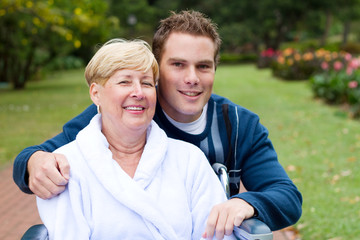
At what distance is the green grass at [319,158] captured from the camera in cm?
424

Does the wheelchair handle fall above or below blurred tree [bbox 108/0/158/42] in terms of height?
Result: above

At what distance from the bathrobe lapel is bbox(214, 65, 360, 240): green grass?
7.73ft

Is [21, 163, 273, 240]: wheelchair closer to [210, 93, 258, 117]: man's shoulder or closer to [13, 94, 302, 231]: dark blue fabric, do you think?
[13, 94, 302, 231]: dark blue fabric

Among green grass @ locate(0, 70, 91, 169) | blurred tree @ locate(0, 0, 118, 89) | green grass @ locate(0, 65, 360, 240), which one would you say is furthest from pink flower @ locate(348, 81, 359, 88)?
blurred tree @ locate(0, 0, 118, 89)

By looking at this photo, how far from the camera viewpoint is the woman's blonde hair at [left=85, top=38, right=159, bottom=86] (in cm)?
210

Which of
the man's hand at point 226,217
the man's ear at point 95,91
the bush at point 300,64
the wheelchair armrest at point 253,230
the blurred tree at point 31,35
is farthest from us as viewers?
the bush at point 300,64

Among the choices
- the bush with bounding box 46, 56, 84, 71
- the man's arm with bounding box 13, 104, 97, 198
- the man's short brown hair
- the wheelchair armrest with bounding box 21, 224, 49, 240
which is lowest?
the bush with bounding box 46, 56, 84, 71

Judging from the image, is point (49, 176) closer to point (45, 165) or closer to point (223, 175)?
point (45, 165)

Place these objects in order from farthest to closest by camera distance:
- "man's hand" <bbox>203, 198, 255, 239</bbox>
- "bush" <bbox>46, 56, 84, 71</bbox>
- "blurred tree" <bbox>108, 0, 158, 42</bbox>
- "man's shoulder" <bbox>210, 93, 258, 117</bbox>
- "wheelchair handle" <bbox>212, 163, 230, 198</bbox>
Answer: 1. "blurred tree" <bbox>108, 0, 158, 42</bbox>
2. "bush" <bbox>46, 56, 84, 71</bbox>
3. "man's shoulder" <bbox>210, 93, 258, 117</bbox>
4. "wheelchair handle" <bbox>212, 163, 230, 198</bbox>
5. "man's hand" <bbox>203, 198, 255, 239</bbox>

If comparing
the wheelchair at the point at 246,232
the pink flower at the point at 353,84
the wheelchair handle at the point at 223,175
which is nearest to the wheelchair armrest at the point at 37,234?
the wheelchair at the point at 246,232

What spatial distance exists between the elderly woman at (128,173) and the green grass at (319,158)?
2213 millimetres

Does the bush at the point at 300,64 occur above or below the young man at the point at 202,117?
below

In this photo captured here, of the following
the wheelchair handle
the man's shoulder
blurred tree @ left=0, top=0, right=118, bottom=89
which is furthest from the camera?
blurred tree @ left=0, top=0, right=118, bottom=89

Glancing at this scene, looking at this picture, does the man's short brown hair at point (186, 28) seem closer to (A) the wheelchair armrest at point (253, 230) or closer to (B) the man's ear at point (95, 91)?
(B) the man's ear at point (95, 91)
